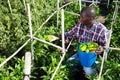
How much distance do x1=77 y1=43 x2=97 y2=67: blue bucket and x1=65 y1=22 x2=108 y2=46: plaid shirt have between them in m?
0.29

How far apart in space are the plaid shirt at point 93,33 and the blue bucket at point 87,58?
0.29 metres

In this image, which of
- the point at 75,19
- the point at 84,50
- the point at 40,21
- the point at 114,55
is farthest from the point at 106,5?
the point at 84,50

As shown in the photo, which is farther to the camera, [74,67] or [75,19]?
[75,19]

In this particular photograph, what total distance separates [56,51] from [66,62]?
279mm

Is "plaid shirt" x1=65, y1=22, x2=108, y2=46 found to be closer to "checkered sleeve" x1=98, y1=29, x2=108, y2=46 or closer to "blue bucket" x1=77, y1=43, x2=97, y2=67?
"checkered sleeve" x1=98, y1=29, x2=108, y2=46

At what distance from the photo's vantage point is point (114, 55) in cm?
454

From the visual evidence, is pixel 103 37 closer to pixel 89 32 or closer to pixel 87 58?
pixel 89 32

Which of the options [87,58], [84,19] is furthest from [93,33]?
[87,58]

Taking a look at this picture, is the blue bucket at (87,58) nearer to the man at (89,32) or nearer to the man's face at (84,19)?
the man at (89,32)

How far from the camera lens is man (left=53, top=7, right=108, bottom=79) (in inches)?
152

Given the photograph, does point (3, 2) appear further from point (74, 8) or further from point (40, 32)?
point (74, 8)

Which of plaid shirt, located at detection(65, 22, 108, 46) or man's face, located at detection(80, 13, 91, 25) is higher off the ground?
man's face, located at detection(80, 13, 91, 25)

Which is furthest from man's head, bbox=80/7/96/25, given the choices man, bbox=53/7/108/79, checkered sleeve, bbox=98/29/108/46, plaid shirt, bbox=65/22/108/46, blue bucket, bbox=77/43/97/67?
blue bucket, bbox=77/43/97/67

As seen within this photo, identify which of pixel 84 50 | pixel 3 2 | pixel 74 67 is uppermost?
pixel 3 2
